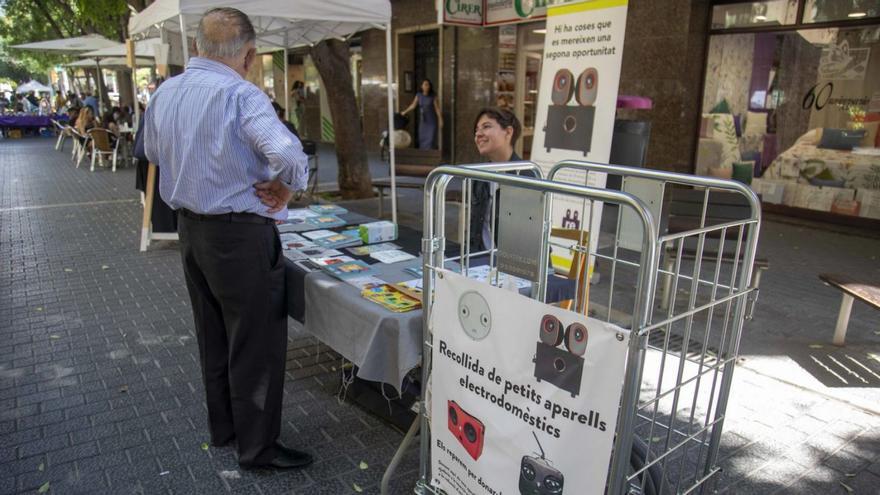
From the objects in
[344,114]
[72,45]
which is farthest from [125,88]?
[344,114]

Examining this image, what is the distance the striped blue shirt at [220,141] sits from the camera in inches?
90.8

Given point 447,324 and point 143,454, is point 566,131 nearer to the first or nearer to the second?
point 447,324

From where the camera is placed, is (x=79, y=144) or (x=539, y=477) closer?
(x=539, y=477)

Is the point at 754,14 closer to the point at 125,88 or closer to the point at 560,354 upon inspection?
the point at 560,354

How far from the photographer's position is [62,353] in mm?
4164

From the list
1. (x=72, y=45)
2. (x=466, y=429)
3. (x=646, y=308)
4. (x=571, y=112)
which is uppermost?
(x=72, y=45)

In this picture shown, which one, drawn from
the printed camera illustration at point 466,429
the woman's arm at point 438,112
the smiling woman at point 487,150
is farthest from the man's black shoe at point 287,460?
the woman's arm at point 438,112

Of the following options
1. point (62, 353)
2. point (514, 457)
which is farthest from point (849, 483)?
point (62, 353)

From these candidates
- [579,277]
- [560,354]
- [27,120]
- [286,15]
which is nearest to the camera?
[560,354]

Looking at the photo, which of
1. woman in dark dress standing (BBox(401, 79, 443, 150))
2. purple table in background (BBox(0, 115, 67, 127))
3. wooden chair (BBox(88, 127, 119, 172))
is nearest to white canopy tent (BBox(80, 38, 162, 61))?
wooden chair (BBox(88, 127, 119, 172))

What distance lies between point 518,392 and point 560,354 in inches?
9.8

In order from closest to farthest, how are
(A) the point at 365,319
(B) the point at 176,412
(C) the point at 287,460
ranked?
(A) the point at 365,319 → (C) the point at 287,460 → (B) the point at 176,412

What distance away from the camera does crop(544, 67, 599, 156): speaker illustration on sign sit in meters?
4.36

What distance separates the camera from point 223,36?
7.93ft
